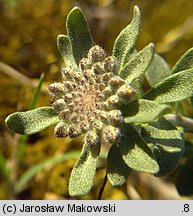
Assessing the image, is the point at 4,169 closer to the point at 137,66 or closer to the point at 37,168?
the point at 37,168

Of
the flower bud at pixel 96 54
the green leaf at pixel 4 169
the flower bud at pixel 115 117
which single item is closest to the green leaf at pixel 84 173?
the flower bud at pixel 115 117

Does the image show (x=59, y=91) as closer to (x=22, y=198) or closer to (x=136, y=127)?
(x=136, y=127)

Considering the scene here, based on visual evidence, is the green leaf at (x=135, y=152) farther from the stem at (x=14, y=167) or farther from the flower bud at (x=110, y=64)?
the stem at (x=14, y=167)

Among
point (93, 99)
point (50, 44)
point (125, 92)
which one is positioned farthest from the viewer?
point (50, 44)

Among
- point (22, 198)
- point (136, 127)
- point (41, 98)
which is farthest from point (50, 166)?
point (136, 127)

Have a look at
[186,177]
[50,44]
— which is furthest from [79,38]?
[50,44]

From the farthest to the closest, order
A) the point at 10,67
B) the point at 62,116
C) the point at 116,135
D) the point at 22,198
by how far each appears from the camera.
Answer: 1. the point at 10,67
2. the point at 22,198
3. the point at 62,116
4. the point at 116,135
